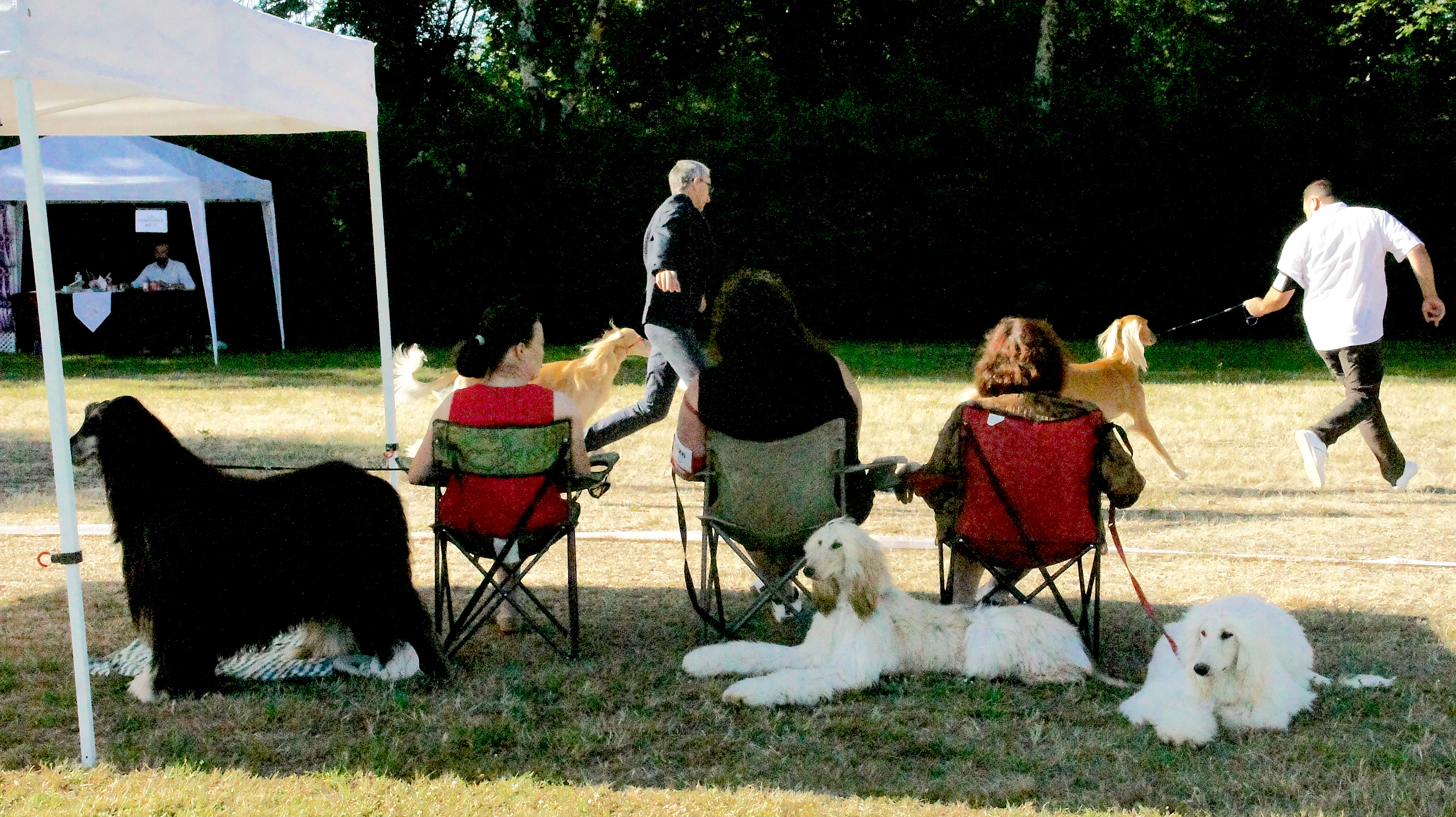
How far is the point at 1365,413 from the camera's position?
6.44 m

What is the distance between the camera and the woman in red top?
13.1 ft

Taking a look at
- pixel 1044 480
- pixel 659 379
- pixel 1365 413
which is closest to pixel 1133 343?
pixel 1365 413

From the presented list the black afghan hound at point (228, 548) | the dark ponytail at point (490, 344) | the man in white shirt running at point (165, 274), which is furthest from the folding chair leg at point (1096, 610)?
the man in white shirt running at point (165, 274)

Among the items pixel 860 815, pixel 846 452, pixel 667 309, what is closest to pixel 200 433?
pixel 667 309

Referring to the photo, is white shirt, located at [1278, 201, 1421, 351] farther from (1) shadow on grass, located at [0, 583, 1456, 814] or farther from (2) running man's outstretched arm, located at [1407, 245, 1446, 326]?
(1) shadow on grass, located at [0, 583, 1456, 814]

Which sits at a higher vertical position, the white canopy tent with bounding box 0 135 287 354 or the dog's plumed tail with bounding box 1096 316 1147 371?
the white canopy tent with bounding box 0 135 287 354

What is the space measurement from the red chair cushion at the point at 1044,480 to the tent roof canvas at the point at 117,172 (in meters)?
11.3

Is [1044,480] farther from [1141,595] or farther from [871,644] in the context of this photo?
[871,644]

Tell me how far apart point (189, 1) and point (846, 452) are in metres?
2.32

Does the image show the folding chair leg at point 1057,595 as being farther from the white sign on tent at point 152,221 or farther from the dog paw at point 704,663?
the white sign on tent at point 152,221

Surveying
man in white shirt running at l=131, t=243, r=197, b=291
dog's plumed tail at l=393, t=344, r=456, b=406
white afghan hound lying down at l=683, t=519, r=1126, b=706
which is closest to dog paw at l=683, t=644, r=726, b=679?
white afghan hound lying down at l=683, t=519, r=1126, b=706

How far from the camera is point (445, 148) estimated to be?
48.0ft

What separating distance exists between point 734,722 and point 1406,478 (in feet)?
15.3

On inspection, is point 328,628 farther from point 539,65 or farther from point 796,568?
point 539,65
